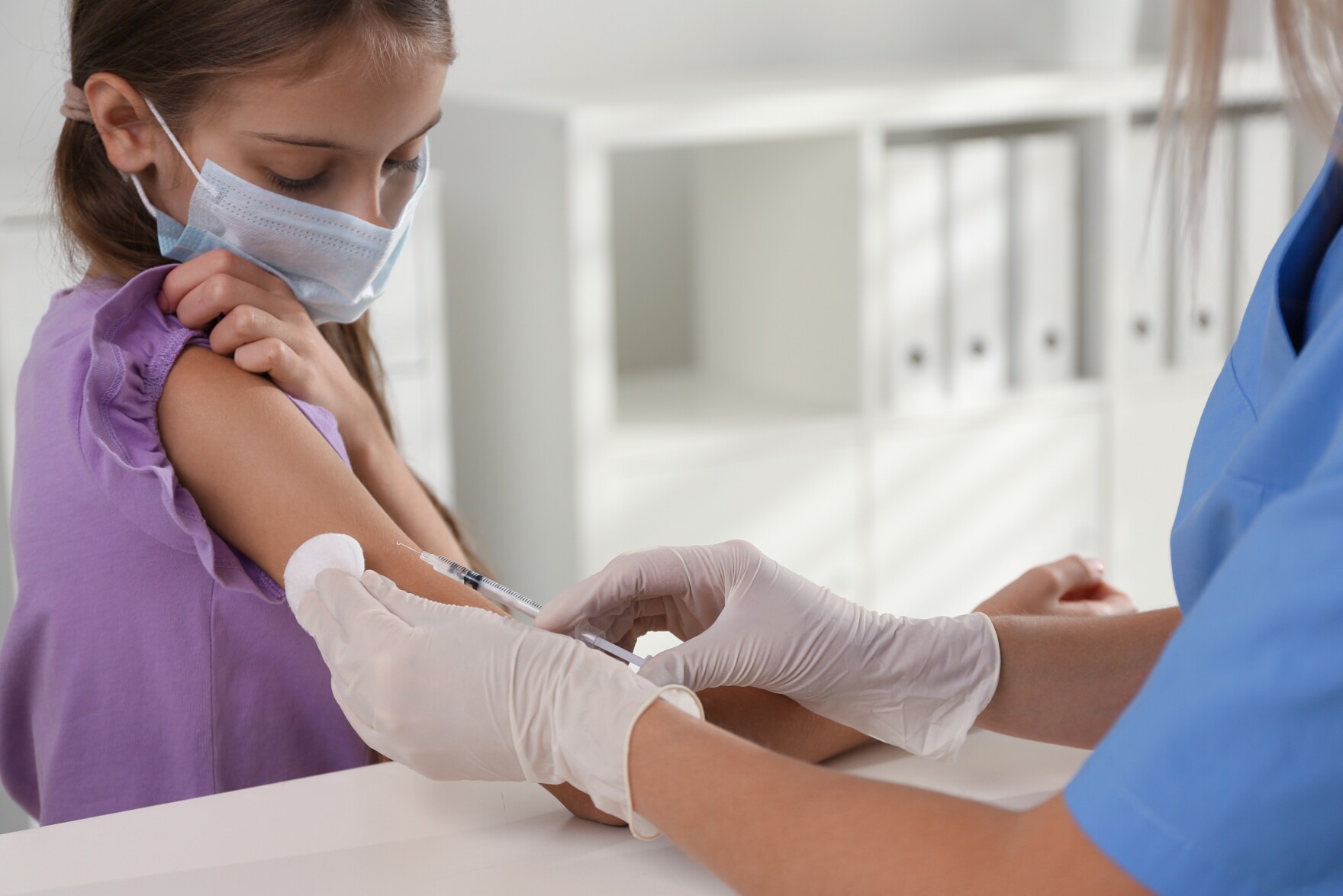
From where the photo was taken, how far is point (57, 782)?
96 centimetres

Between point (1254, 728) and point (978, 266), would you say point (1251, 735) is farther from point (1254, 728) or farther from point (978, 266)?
point (978, 266)

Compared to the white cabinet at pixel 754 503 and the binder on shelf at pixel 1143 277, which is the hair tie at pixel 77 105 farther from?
the binder on shelf at pixel 1143 277

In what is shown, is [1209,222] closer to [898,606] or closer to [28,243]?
[898,606]

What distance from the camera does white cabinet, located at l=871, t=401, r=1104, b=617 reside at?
221 centimetres

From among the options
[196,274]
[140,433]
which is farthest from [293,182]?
[140,433]

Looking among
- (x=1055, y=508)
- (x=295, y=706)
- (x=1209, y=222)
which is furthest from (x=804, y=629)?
(x=1209, y=222)

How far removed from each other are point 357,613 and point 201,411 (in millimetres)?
243

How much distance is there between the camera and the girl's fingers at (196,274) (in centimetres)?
94

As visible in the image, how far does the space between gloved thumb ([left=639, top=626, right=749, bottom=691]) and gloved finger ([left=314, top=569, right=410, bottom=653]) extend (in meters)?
0.16

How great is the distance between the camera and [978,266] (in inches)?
85.4

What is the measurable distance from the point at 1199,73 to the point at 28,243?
1511mm

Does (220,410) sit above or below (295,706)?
above

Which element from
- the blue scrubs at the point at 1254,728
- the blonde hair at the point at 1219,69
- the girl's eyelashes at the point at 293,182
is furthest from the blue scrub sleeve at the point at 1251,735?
the girl's eyelashes at the point at 293,182

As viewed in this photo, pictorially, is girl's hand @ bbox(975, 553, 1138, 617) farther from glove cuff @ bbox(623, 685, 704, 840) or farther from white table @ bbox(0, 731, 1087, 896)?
glove cuff @ bbox(623, 685, 704, 840)
